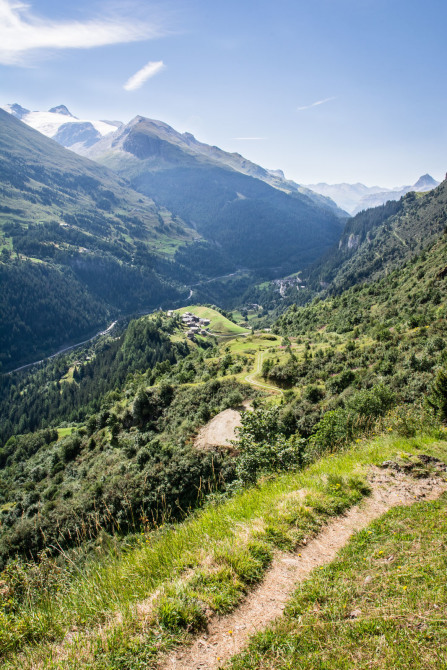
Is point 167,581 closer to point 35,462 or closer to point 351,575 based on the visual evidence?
point 351,575

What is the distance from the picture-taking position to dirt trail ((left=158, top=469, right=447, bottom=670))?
4.94 meters

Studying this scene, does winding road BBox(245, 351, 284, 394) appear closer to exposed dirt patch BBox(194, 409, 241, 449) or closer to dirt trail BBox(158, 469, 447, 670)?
exposed dirt patch BBox(194, 409, 241, 449)

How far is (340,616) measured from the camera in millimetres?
5090

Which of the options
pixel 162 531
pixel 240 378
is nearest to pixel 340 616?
pixel 162 531

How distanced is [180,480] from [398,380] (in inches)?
1226

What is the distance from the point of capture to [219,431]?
142ft

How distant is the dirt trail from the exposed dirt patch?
96.5ft

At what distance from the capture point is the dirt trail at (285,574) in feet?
16.2

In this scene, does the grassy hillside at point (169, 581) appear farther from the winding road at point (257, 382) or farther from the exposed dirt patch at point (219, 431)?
the winding road at point (257, 382)

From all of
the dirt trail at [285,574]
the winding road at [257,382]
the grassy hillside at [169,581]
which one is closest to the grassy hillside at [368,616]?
the grassy hillside at [169,581]

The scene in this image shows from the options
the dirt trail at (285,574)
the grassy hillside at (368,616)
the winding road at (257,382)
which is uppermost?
the grassy hillside at (368,616)

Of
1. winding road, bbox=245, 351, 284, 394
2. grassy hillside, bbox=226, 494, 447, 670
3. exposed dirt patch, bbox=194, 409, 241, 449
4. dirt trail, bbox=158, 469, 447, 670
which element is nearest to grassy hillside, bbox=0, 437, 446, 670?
grassy hillside, bbox=226, 494, 447, 670

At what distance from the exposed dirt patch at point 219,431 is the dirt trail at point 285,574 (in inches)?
1158

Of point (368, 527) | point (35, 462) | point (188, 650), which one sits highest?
point (188, 650)
